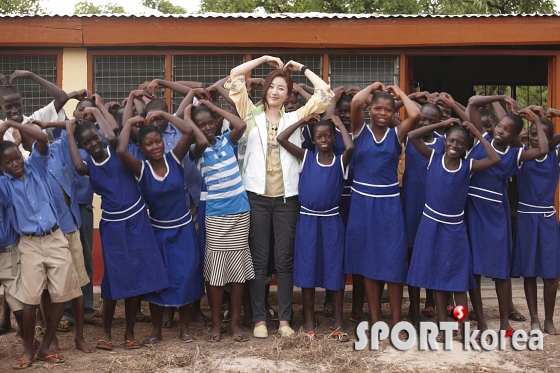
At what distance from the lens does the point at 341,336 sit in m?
5.22

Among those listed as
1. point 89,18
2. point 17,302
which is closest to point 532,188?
point 17,302

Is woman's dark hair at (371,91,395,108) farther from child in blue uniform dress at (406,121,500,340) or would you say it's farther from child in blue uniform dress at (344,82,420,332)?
child in blue uniform dress at (406,121,500,340)

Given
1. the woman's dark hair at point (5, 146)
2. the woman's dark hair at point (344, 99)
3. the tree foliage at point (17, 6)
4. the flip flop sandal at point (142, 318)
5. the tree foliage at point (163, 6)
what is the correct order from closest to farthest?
the woman's dark hair at point (5, 146), the woman's dark hair at point (344, 99), the flip flop sandal at point (142, 318), the tree foliage at point (17, 6), the tree foliage at point (163, 6)

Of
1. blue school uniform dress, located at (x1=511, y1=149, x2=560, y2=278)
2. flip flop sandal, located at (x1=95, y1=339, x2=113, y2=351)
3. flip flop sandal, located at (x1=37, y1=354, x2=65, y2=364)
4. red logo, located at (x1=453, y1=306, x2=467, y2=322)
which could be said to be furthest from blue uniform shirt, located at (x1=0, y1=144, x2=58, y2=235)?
blue school uniform dress, located at (x1=511, y1=149, x2=560, y2=278)

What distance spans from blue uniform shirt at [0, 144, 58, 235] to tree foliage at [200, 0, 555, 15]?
31.5ft

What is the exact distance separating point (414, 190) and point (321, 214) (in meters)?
0.80

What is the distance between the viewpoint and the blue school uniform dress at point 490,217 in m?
5.32

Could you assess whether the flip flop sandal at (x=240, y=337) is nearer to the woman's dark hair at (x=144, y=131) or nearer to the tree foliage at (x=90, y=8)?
the woman's dark hair at (x=144, y=131)

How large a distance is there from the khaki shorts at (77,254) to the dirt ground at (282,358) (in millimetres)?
465

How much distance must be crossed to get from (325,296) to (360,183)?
1.66 meters

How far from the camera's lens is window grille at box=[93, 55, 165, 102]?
7.08 metres

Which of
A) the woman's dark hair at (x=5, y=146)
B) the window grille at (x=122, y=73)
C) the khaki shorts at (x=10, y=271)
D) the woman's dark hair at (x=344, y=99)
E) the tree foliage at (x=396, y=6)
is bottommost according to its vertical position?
the khaki shorts at (x=10, y=271)

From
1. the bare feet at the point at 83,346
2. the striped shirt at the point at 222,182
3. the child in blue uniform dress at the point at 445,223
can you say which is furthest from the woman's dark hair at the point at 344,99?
the bare feet at the point at 83,346

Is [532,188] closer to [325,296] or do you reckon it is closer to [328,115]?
[328,115]
